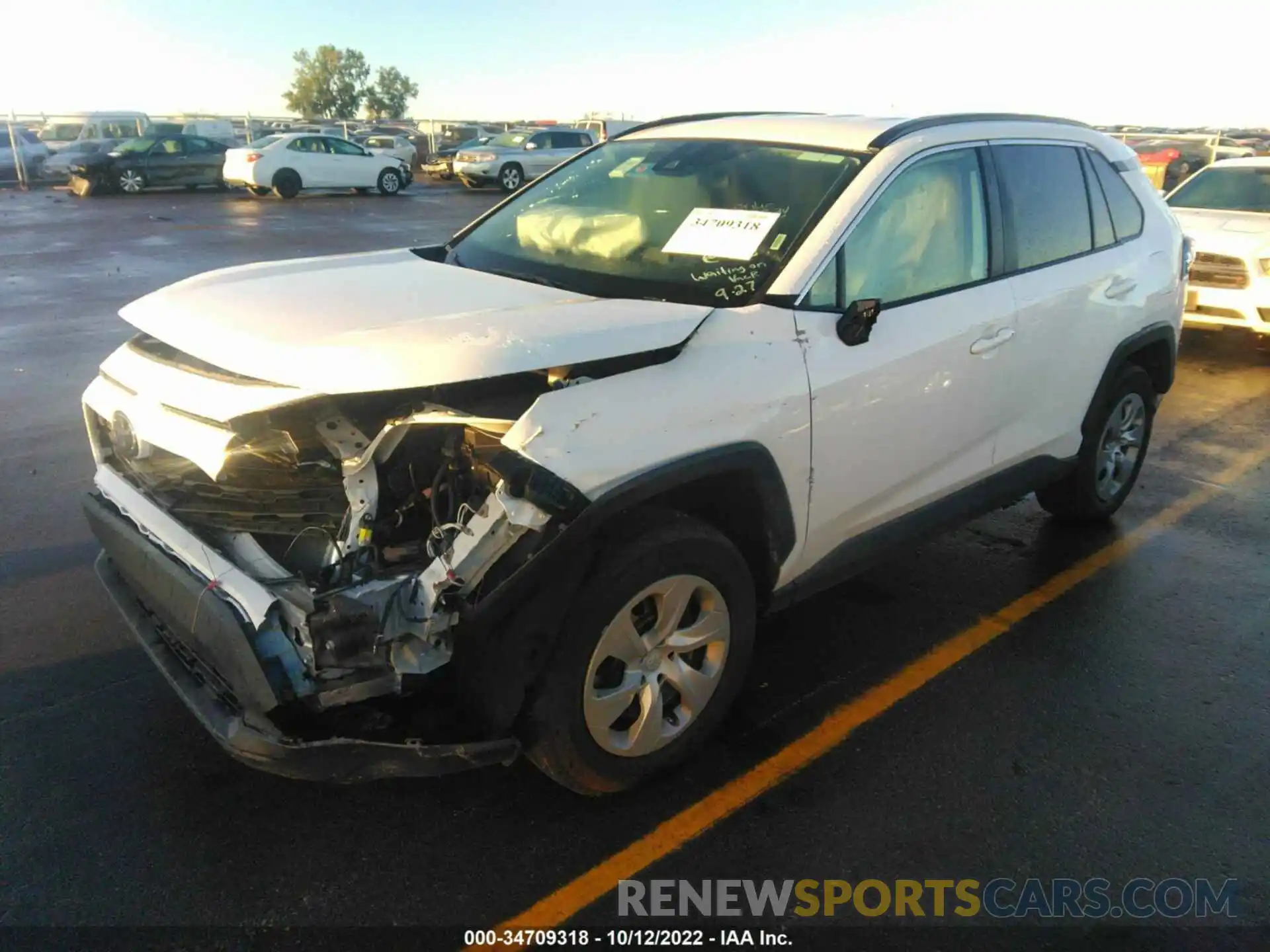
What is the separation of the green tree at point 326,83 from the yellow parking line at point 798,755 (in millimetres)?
86814

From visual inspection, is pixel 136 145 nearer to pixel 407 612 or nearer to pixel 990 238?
pixel 990 238

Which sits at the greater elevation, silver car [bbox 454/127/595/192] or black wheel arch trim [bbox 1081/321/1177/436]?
silver car [bbox 454/127/595/192]

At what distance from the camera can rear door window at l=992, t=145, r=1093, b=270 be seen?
154 inches

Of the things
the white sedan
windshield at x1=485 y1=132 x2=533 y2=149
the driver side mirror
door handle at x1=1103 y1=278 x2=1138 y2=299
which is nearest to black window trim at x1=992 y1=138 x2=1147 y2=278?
door handle at x1=1103 y1=278 x2=1138 y2=299

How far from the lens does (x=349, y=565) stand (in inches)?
99.3

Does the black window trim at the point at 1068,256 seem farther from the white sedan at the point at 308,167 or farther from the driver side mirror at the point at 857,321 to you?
the white sedan at the point at 308,167

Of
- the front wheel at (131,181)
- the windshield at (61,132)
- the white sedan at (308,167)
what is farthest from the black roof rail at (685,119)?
the windshield at (61,132)

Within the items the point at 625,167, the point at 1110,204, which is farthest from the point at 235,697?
the point at 1110,204

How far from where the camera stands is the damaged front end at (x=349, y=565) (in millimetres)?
2396

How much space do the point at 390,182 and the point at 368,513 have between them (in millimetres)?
23892

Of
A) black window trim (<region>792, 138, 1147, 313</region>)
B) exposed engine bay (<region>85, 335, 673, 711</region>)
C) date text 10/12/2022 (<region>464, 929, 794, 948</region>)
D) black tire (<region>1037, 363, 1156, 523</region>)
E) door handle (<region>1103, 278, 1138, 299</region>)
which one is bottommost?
date text 10/12/2022 (<region>464, 929, 794, 948</region>)

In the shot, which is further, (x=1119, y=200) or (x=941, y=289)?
(x=1119, y=200)

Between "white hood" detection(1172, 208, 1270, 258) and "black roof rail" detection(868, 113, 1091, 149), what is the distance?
5.11 m

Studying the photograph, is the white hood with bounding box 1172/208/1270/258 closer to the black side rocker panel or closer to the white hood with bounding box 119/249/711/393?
the black side rocker panel
